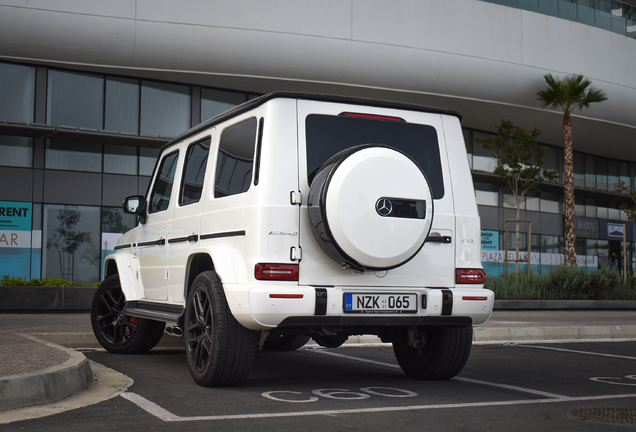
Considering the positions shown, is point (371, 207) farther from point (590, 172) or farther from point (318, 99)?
point (590, 172)

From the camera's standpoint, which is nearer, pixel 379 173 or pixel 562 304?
pixel 379 173

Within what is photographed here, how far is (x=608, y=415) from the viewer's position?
4.68 m

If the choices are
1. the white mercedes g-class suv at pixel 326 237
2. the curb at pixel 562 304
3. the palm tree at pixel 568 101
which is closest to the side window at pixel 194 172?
the white mercedes g-class suv at pixel 326 237

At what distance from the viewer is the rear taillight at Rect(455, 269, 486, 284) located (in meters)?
5.79

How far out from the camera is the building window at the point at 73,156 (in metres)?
25.3

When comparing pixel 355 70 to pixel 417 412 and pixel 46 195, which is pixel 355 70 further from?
pixel 417 412

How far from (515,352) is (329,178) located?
16.2 ft

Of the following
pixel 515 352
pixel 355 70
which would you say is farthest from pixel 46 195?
pixel 515 352

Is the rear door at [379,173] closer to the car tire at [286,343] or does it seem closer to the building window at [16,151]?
the car tire at [286,343]

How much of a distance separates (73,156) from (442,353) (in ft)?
72.2

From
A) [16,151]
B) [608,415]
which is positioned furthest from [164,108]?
[608,415]

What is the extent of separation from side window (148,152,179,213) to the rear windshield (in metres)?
2.06

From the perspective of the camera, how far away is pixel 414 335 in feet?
19.4

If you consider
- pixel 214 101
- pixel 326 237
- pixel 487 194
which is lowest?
pixel 326 237
